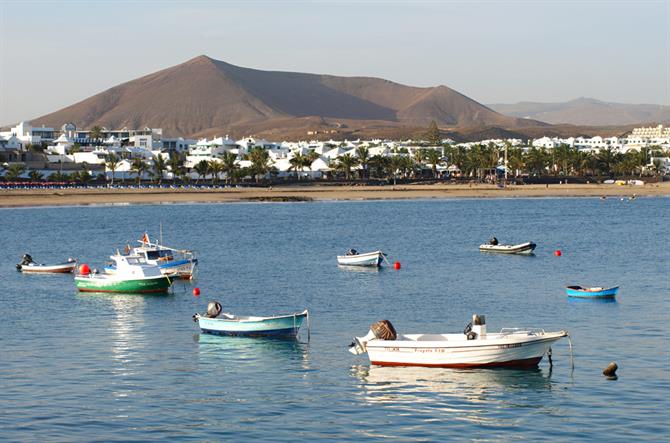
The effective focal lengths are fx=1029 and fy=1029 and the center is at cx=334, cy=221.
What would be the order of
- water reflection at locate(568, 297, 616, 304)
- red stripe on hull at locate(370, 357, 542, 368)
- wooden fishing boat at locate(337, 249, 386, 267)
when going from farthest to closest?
wooden fishing boat at locate(337, 249, 386, 267), water reflection at locate(568, 297, 616, 304), red stripe on hull at locate(370, 357, 542, 368)

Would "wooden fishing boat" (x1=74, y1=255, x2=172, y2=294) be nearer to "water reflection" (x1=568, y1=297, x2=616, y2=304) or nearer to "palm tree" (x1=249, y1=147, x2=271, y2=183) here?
"water reflection" (x1=568, y1=297, x2=616, y2=304)

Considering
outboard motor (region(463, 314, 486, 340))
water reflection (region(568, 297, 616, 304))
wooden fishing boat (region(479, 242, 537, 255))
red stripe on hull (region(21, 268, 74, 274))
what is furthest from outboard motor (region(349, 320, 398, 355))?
wooden fishing boat (region(479, 242, 537, 255))

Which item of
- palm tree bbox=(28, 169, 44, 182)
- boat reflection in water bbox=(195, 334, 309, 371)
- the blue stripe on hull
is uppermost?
palm tree bbox=(28, 169, 44, 182)

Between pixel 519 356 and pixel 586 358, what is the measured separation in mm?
Answer: 3325

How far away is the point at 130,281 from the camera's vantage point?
185ft

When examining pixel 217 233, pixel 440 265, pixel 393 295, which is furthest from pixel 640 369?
A: pixel 217 233

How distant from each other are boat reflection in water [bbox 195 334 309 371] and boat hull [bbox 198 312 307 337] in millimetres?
210

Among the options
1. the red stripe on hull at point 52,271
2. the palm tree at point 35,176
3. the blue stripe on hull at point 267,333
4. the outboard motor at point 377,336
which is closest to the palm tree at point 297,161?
the palm tree at point 35,176

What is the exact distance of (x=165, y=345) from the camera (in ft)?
136

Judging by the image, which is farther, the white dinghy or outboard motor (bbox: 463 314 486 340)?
the white dinghy

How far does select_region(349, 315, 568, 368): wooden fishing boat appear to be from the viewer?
35.1m

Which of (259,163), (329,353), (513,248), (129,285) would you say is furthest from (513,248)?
(259,163)

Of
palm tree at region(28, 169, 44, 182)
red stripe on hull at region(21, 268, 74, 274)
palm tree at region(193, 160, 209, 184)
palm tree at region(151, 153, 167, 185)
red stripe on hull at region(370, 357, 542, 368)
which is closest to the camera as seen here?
red stripe on hull at region(370, 357, 542, 368)

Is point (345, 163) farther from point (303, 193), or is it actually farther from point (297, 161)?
point (303, 193)
